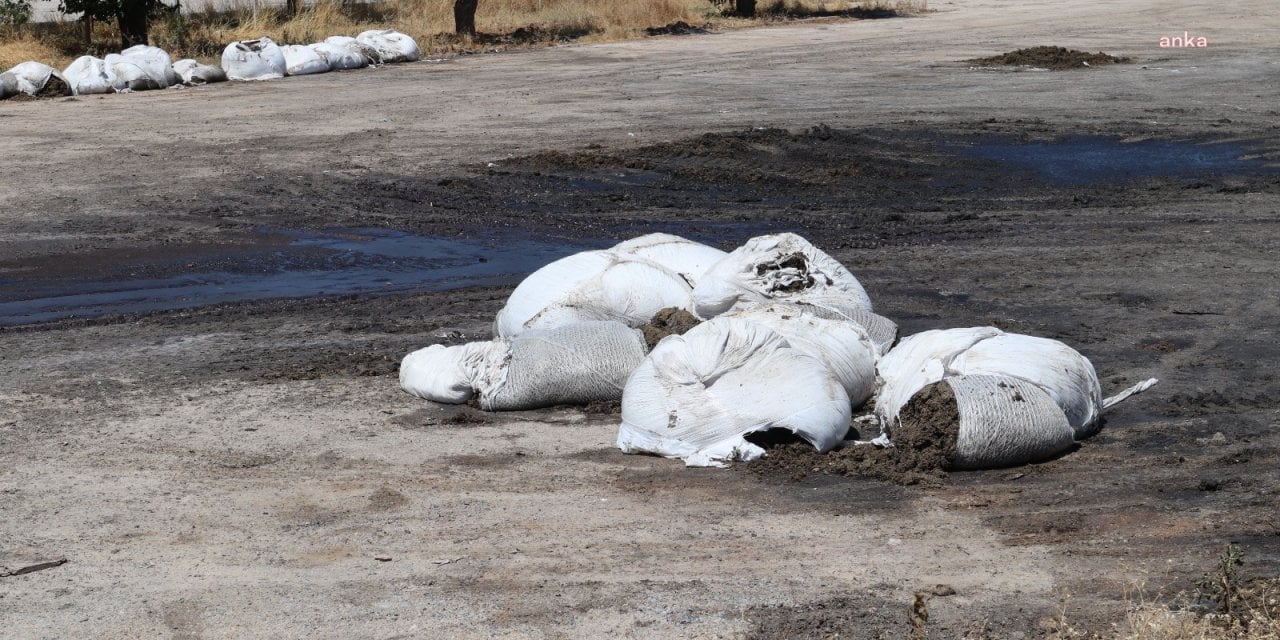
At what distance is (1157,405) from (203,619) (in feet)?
14.7

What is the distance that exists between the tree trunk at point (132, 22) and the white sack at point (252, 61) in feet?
9.63

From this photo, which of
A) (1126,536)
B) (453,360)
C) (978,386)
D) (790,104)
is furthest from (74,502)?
(790,104)

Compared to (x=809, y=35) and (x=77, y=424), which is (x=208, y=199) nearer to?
(x=77, y=424)

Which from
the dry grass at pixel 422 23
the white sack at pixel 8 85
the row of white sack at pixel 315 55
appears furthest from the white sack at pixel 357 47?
the white sack at pixel 8 85

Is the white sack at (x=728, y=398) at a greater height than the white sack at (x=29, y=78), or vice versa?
the white sack at (x=29, y=78)

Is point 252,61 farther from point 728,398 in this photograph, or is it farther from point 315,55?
point 728,398

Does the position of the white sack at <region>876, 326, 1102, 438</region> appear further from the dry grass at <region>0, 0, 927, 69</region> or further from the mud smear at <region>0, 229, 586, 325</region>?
the dry grass at <region>0, 0, 927, 69</region>

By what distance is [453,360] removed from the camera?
668cm

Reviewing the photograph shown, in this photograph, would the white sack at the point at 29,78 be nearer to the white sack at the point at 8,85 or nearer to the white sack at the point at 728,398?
the white sack at the point at 8,85

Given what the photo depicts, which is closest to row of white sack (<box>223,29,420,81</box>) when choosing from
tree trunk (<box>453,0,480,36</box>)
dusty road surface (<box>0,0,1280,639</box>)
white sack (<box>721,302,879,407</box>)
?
dusty road surface (<box>0,0,1280,639</box>)

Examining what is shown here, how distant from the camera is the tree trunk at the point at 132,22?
73.5ft

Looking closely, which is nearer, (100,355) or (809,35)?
→ (100,355)

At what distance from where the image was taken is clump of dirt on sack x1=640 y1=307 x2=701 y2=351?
268 inches

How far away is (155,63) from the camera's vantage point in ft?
64.0
